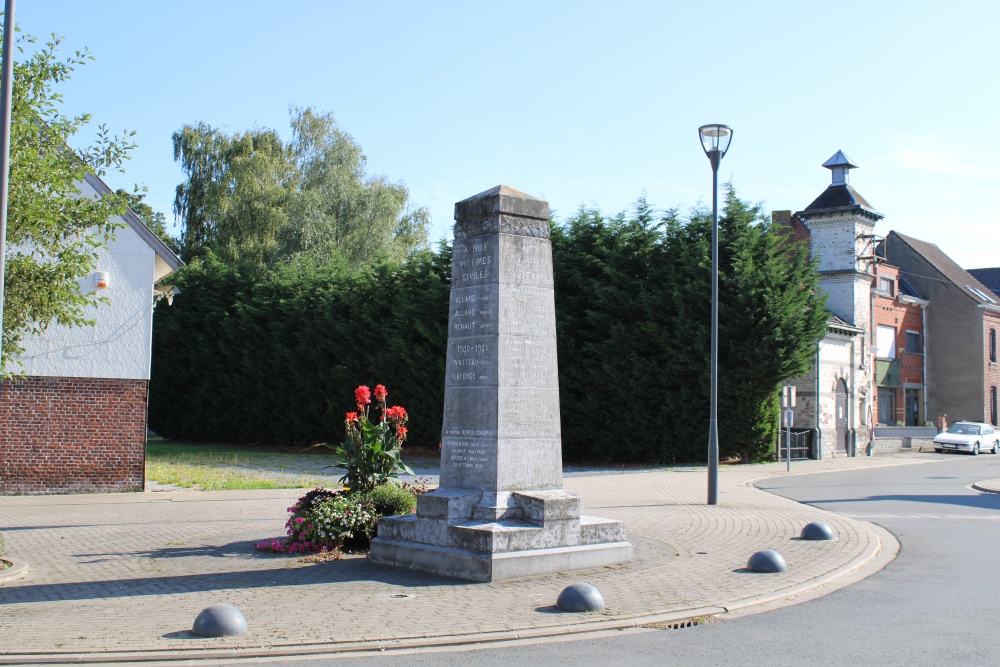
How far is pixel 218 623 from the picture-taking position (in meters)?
7.06

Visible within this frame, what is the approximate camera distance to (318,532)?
11172mm

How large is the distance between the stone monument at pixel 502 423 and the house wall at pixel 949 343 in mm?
48453

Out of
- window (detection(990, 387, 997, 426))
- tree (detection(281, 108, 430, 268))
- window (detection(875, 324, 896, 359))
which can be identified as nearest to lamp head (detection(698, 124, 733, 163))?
tree (detection(281, 108, 430, 268))

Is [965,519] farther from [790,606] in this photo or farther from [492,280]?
[492,280]

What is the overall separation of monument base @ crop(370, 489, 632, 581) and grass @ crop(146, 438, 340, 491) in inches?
441

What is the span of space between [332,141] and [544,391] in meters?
39.6

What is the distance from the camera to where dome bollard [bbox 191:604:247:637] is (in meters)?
7.04

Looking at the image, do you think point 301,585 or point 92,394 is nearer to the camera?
point 301,585

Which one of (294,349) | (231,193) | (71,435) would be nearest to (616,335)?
(294,349)

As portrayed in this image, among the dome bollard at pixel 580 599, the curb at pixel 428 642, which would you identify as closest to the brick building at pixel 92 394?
the curb at pixel 428 642

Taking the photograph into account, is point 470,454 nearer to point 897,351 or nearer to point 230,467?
point 230,467

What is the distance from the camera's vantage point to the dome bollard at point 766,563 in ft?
32.4

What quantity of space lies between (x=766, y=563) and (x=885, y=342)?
4363cm

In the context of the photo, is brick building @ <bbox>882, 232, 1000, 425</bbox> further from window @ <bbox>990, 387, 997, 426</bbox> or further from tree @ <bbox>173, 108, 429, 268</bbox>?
tree @ <bbox>173, 108, 429, 268</bbox>
